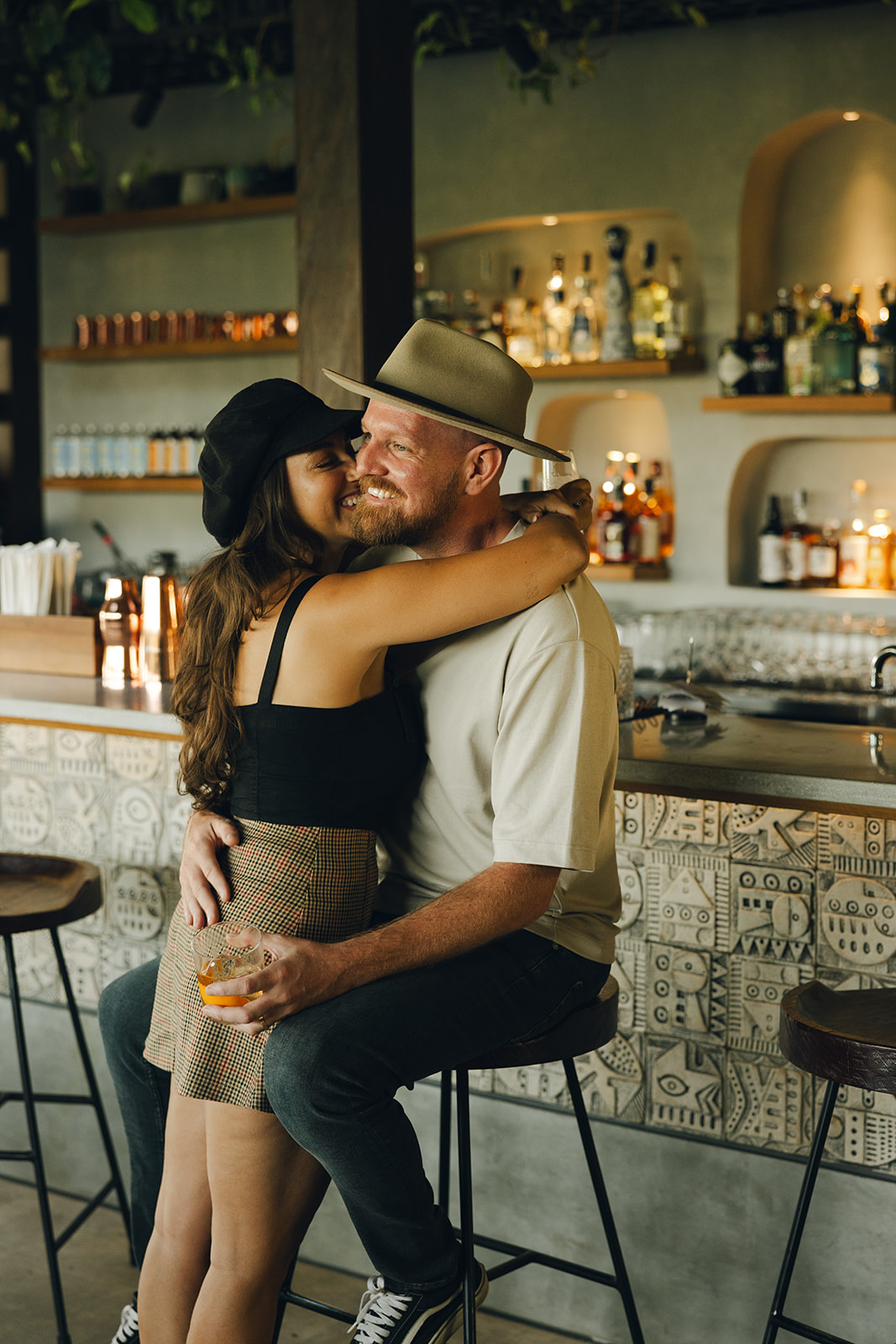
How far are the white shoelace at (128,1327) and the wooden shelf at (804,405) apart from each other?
3.24 m

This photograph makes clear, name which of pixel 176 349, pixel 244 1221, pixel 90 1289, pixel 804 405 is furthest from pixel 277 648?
pixel 176 349

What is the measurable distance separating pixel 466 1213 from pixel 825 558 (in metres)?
3.16

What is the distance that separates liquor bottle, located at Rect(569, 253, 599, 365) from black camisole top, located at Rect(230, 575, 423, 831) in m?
3.20

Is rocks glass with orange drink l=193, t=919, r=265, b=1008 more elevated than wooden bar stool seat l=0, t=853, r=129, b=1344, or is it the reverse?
rocks glass with orange drink l=193, t=919, r=265, b=1008

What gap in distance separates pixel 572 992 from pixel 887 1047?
381 millimetres

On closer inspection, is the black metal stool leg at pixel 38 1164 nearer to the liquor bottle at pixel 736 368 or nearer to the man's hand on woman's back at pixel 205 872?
the man's hand on woman's back at pixel 205 872

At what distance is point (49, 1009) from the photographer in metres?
2.81

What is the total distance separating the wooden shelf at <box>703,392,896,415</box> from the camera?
13.3 feet

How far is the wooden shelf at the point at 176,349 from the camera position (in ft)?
16.8

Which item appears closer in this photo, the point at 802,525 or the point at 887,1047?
the point at 887,1047

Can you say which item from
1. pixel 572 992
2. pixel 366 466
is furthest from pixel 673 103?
pixel 572 992

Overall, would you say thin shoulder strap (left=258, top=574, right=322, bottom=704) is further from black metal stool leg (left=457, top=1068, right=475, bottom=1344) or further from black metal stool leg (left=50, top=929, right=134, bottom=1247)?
black metal stool leg (left=50, top=929, right=134, bottom=1247)

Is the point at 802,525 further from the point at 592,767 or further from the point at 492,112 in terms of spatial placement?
the point at 592,767

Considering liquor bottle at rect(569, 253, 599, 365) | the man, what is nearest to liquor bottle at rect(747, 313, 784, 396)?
liquor bottle at rect(569, 253, 599, 365)
